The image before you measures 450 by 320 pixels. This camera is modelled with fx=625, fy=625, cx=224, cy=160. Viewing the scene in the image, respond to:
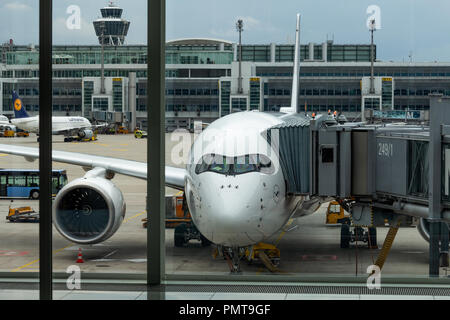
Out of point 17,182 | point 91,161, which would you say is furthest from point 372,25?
point 17,182

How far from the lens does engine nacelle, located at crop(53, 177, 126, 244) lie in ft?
38.2

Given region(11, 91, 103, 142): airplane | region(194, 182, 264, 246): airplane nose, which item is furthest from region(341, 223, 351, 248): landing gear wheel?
region(11, 91, 103, 142): airplane

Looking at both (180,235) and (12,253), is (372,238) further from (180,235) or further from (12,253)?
(12,253)

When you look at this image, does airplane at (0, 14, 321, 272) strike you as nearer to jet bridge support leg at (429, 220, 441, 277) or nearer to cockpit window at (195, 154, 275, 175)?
cockpit window at (195, 154, 275, 175)

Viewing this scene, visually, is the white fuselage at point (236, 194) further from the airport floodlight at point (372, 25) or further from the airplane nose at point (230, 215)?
the airport floodlight at point (372, 25)

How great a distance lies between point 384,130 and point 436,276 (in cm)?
238

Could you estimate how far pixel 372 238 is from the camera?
1123 cm

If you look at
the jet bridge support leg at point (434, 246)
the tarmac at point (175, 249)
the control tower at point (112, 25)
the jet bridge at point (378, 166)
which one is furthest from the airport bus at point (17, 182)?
the jet bridge support leg at point (434, 246)

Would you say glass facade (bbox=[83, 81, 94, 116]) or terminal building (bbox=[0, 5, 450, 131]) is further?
glass facade (bbox=[83, 81, 94, 116])

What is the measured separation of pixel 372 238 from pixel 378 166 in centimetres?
355

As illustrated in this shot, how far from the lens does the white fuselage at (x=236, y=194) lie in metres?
9.66

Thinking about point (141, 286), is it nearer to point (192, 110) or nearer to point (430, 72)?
point (192, 110)

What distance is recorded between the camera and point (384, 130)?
26.6ft
